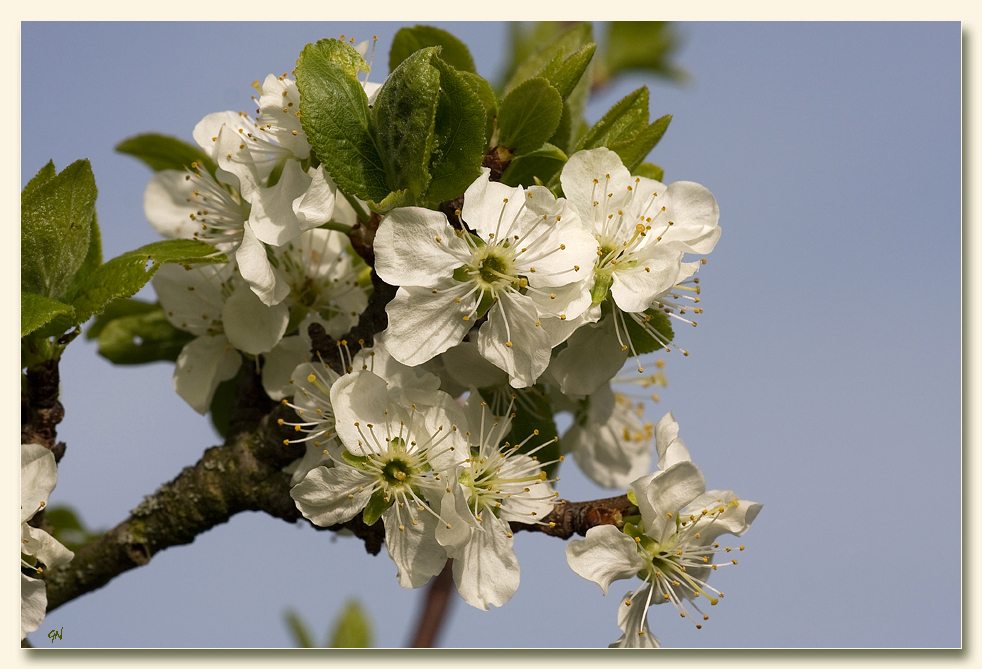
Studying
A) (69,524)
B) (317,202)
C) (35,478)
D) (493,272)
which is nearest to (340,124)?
(317,202)

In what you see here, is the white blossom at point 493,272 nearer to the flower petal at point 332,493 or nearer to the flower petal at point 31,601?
the flower petal at point 332,493

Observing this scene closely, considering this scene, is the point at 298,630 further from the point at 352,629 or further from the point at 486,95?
the point at 486,95

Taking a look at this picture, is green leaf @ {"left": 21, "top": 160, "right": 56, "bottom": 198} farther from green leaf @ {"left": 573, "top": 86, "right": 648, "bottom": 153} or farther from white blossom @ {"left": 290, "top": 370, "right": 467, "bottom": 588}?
green leaf @ {"left": 573, "top": 86, "right": 648, "bottom": 153}

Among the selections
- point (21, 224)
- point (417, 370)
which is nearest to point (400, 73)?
point (417, 370)

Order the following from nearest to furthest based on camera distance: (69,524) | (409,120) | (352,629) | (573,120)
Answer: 1. (409,120)
2. (573,120)
3. (69,524)
4. (352,629)

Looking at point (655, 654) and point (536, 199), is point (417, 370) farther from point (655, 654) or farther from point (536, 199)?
point (655, 654)

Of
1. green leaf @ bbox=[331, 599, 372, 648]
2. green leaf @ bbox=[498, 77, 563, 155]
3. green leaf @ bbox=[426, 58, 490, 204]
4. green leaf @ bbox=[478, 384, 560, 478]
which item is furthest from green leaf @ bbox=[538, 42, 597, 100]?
green leaf @ bbox=[331, 599, 372, 648]

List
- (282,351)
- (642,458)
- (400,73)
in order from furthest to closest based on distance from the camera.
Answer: (642,458) → (282,351) → (400,73)
